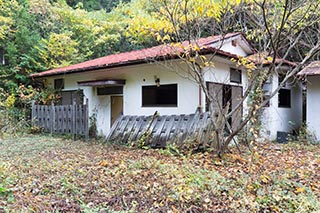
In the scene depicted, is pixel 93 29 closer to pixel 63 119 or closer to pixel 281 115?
pixel 63 119

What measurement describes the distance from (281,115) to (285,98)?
0.88 m

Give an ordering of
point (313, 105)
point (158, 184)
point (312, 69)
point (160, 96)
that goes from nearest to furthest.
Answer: point (158, 184) < point (160, 96) < point (312, 69) < point (313, 105)

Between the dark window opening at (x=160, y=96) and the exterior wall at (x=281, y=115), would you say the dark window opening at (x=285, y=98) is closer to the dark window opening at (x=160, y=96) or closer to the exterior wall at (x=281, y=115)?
the exterior wall at (x=281, y=115)

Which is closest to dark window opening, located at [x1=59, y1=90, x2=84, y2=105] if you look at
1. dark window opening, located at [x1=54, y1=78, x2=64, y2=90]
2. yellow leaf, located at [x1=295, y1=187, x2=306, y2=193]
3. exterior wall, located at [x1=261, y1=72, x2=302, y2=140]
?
dark window opening, located at [x1=54, y1=78, x2=64, y2=90]

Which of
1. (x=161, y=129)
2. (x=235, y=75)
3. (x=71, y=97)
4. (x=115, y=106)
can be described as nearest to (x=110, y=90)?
(x=115, y=106)

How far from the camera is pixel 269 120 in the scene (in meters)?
10.6

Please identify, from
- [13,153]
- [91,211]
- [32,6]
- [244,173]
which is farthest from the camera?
[32,6]

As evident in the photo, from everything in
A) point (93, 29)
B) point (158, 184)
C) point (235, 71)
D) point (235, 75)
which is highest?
point (93, 29)

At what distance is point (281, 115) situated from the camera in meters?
11.2

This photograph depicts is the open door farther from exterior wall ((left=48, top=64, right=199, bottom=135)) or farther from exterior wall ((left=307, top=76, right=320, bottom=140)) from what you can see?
exterior wall ((left=307, top=76, right=320, bottom=140))

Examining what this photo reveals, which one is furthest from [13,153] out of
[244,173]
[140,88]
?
[244,173]

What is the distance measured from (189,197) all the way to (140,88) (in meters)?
6.35

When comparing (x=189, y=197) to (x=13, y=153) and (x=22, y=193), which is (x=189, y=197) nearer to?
(x=22, y=193)

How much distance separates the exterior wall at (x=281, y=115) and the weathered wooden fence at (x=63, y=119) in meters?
6.15
